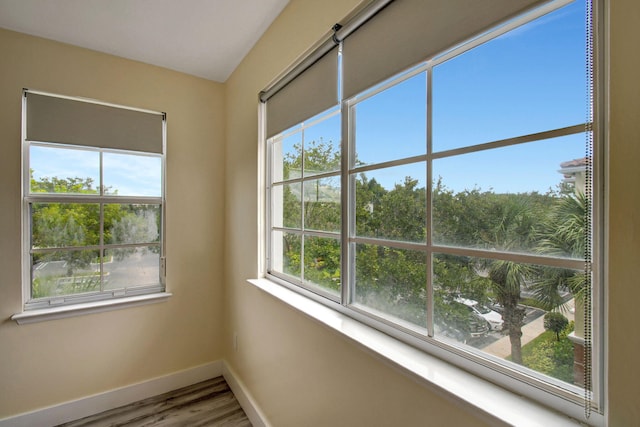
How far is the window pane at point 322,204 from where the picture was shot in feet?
4.38

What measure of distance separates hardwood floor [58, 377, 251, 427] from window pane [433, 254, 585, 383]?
174cm

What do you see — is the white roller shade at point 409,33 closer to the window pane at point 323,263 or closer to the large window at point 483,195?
the large window at point 483,195

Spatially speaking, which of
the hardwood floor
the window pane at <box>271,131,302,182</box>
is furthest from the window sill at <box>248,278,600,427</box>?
the hardwood floor

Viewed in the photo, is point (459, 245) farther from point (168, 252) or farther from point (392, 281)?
point (168, 252)

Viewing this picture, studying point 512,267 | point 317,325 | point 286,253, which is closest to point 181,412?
point 286,253

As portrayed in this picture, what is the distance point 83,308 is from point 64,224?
0.59 metres

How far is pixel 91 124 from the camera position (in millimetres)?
1989

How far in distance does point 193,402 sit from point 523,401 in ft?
7.32

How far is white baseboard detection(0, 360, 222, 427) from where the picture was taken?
1.83 metres

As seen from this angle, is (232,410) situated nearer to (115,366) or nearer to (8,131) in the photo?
(115,366)

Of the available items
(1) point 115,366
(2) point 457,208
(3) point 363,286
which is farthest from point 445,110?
(1) point 115,366

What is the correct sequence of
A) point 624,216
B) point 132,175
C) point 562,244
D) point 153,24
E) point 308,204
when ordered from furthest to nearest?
1. point 132,175
2. point 153,24
3. point 308,204
4. point 562,244
5. point 624,216

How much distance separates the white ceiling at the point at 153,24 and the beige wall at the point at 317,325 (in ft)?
A: 0.45

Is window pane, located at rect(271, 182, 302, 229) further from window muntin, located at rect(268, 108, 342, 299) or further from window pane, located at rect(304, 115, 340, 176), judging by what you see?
window pane, located at rect(304, 115, 340, 176)
